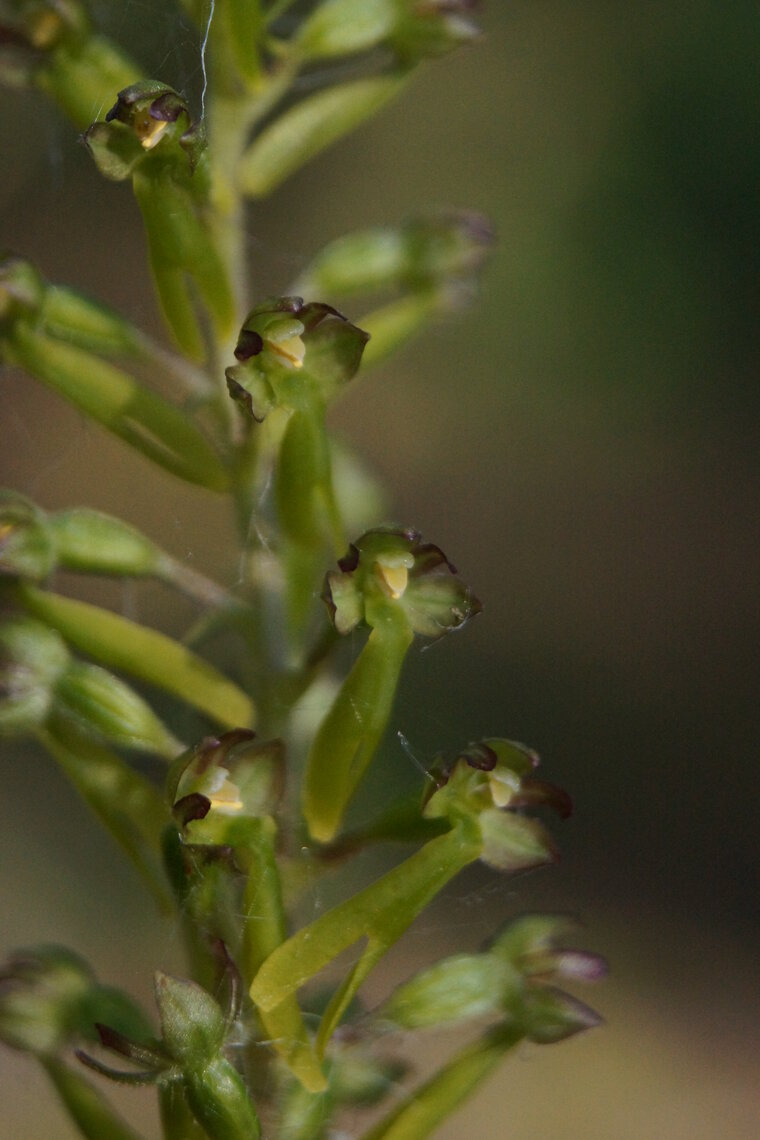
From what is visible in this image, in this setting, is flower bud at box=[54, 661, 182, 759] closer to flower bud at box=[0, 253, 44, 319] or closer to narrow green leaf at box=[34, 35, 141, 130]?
flower bud at box=[0, 253, 44, 319]

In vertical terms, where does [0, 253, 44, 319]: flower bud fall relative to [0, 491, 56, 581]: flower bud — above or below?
above

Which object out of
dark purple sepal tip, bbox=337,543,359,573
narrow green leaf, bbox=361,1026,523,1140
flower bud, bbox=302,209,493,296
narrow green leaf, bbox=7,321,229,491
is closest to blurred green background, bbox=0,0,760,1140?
flower bud, bbox=302,209,493,296

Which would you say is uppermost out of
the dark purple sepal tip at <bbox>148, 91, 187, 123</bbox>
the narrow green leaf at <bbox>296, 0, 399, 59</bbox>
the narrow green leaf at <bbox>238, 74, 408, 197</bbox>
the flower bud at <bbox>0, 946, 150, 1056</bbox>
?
the narrow green leaf at <bbox>296, 0, 399, 59</bbox>

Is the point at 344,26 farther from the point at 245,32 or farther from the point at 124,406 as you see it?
the point at 124,406

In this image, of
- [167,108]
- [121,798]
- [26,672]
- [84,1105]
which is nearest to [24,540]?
[26,672]

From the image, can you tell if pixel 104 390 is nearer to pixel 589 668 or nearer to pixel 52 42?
pixel 52 42

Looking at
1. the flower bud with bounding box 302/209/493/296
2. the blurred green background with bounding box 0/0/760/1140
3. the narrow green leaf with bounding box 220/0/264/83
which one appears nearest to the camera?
the narrow green leaf with bounding box 220/0/264/83

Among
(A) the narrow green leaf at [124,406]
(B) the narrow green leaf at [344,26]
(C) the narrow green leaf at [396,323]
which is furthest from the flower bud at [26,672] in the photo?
(B) the narrow green leaf at [344,26]

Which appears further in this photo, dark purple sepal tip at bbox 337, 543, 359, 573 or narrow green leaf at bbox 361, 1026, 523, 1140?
narrow green leaf at bbox 361, 1026, 523, 1140

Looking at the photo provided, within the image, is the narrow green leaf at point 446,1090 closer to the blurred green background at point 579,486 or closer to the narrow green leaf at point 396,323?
the narrow green leaf at point 396,323
